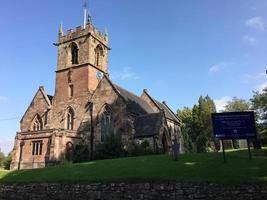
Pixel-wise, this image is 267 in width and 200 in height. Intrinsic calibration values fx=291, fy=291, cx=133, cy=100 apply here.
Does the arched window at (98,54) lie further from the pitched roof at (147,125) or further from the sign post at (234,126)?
the sign post at (234,126)

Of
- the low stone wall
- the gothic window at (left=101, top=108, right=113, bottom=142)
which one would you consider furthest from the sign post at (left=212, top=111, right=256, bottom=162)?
the gothic window at (left=101, top=108, right=113, bottom=142)

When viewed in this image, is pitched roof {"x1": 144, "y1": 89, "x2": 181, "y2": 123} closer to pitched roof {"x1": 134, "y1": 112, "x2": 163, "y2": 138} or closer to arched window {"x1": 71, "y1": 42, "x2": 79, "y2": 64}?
pitched roof {"x1": 134, "y1": 112, "x2": 163, "y2": 138}

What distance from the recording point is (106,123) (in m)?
41.4

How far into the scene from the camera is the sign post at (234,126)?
72.3ft

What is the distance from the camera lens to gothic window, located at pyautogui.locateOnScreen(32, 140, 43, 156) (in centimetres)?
3884

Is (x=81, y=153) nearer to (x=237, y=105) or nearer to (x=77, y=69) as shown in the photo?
(x=77, y=69)

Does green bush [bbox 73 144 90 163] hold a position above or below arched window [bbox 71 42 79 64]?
below

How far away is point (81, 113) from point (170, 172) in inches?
1047

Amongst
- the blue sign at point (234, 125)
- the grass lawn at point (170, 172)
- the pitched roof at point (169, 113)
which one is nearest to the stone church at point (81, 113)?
the pitched roof at point (169, 113)

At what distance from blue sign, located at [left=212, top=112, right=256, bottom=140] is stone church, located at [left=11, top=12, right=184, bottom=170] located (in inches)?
609

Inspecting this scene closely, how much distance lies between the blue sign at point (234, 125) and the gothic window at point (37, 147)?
25227 millimetres

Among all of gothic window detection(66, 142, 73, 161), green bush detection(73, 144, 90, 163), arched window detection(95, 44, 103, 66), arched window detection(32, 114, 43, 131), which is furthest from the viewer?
arched window detection(95, 44, 103, 66)

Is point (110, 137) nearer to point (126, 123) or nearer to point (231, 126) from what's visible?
point (126, 123)

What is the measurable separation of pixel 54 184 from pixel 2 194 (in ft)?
17.8
